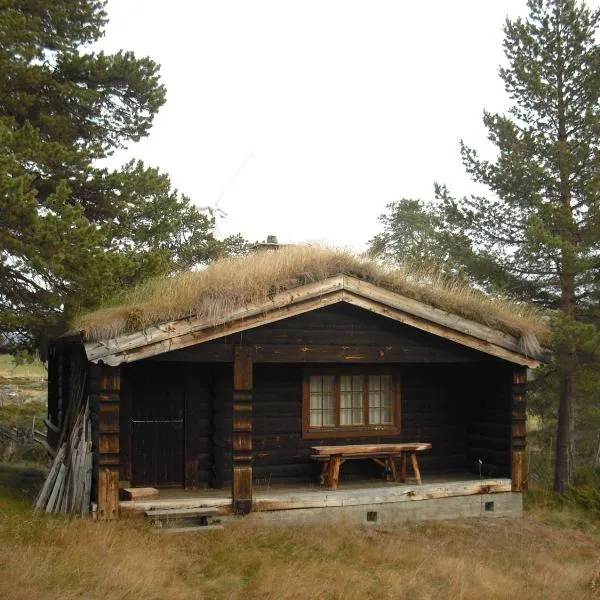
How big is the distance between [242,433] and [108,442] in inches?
78.9

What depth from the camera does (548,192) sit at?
1780 cm

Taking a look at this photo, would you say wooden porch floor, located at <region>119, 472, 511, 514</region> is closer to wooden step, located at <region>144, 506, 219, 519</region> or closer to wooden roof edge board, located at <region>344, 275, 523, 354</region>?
wooden step, located at <region>144, 506, 219, 519</region>

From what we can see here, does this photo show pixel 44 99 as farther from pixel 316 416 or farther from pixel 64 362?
pixel 316 416

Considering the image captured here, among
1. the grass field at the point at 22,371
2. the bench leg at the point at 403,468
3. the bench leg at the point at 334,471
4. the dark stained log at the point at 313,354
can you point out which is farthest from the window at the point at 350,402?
the grass field at the point at 22,371

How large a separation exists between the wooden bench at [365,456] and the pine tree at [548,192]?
18.6 ft

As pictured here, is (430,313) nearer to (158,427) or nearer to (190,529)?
(158,427)

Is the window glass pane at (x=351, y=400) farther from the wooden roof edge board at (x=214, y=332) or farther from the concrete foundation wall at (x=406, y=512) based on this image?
the wooden roof edge board at (x=214, y=332)

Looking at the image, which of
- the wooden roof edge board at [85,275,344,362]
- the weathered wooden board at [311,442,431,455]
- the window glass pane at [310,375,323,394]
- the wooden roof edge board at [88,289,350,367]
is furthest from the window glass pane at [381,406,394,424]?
the wooden roof edge board at [85,275,344,362]

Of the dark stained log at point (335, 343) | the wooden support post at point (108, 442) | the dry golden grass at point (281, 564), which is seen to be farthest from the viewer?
the dark stained log at point (335, 343)

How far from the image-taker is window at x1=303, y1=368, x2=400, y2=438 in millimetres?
13031

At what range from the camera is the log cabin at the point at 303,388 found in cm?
1061

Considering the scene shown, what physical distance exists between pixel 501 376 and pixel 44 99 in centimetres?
1139

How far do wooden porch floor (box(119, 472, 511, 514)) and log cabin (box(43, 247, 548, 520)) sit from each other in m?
0.03

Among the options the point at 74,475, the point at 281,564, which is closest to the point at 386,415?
the point at 281,564
